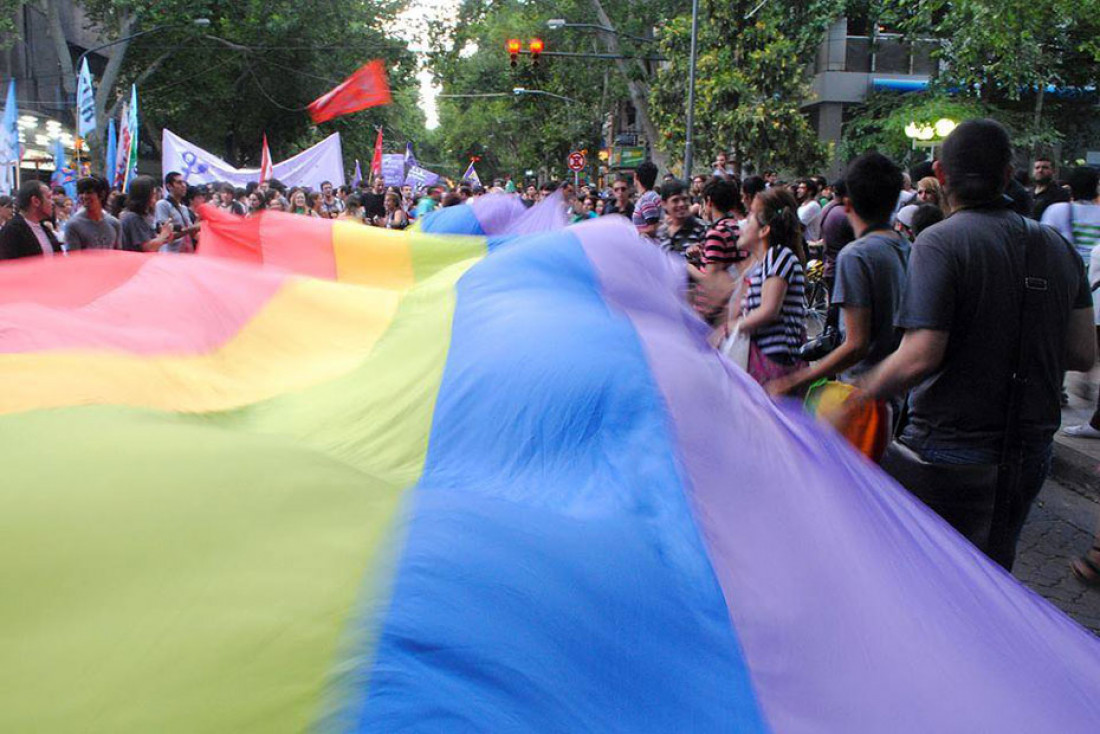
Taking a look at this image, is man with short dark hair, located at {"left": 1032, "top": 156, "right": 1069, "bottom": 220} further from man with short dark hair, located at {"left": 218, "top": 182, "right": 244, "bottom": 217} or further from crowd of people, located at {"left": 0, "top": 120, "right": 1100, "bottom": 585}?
man with short dark hair, located at {"left": 218, "top": 182, "right": 244, "bottom": 217}

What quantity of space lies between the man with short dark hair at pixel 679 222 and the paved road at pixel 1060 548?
9.08 ft

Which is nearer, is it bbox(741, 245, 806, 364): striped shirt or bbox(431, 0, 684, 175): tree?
bbox(741, 245, 806, 364): striped shirt

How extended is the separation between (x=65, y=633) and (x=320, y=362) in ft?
6.52

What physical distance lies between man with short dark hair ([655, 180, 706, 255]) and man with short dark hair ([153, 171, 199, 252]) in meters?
4.31

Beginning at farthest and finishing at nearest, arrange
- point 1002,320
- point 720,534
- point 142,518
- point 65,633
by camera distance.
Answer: point 1002,320 → point 720,534 → point 142,518 → point 65,633

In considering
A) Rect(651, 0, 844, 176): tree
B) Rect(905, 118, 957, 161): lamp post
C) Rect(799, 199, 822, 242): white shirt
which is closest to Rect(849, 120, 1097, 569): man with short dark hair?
Rect(799, 199, 822, 242): white shirt

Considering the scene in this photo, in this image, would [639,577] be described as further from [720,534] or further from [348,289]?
[348,289]

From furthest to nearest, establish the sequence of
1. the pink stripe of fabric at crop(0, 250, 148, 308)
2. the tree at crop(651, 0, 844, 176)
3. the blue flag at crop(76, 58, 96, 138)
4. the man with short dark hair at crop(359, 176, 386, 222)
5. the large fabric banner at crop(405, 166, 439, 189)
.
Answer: the large fabric banner at crop(405, 166, 439, 189)
the tree at crop(651, 0, 844, 176)
the blue flag at crop(76, 58, 96, 138)
the man with short dark hair at crop(359, 176, 386, 222)
the pink stripe of fabric at crop(0, 250, 148, 308)

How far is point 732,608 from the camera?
1.98m

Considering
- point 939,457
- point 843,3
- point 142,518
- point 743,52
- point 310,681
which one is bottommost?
point 939,457

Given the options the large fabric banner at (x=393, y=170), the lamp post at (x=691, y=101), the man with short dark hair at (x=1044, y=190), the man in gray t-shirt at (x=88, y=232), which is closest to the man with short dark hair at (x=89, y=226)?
the man in gray t-shirt at (x=88, y=232)

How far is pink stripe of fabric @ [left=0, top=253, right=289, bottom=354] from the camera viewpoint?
2.66 m

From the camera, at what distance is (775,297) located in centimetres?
473

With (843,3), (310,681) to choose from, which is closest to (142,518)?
(310,681)
